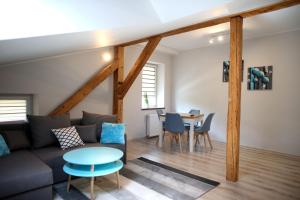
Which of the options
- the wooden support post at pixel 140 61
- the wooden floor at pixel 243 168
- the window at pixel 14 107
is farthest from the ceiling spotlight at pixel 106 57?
the wooden floor at pixel 243 168

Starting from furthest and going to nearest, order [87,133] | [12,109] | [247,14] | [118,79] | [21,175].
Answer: [118,79]
[12,109]
[87,133]
[247,14]
[21,175]

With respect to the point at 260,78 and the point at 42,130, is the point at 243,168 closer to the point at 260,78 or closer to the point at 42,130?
the point at 260,78

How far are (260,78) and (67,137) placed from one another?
14.1 feet

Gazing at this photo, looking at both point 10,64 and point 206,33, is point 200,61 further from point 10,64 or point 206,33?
point 10,64

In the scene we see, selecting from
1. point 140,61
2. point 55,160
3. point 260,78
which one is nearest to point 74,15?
point 55,160

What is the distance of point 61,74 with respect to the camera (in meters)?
3.99

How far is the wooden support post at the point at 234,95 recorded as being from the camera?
287cm

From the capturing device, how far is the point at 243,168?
342 centimetres

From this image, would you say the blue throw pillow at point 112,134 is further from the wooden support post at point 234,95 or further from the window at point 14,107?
the wooden support post at point 234,95

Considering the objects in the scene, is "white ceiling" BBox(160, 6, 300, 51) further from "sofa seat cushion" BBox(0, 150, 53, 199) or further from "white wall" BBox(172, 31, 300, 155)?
"sofa seat cushion" BBox(0, 150, 53, 199)

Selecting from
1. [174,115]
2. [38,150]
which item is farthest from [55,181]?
[174,115]

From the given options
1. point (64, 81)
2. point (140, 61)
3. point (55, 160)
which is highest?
point (140, 61)

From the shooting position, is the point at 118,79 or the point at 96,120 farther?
the point at 118,79

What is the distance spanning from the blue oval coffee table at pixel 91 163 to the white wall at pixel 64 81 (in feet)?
5.70
